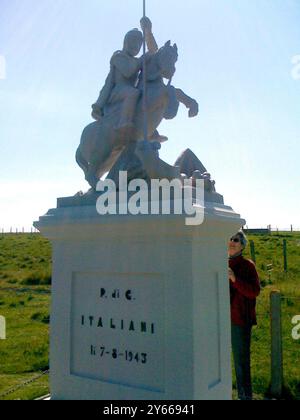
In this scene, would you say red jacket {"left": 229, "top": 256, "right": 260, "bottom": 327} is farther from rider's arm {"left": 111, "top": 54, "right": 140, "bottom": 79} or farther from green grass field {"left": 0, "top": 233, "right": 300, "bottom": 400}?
rider's arm {"left": 111, "top": 54, "right": 140, "bottom": 79}

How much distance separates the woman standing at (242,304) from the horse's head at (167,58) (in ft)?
5.85

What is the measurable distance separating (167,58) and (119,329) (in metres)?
2.30

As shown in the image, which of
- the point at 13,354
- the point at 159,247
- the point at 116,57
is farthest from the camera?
the point at 13,354

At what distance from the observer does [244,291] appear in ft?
13.2

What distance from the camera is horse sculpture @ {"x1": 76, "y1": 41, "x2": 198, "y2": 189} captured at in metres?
3.47

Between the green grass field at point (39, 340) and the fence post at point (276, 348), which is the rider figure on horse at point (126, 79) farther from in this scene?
the green grass field at point (39, 340)

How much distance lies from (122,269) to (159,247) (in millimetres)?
363

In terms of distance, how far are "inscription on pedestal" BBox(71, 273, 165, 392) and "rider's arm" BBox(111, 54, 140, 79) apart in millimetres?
1797

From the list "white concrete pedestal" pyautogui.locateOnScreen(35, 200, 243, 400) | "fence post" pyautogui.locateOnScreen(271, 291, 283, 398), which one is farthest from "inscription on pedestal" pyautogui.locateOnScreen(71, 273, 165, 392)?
"fence post" pyautogui.locateOnScreen(271, 291, 283, 398)

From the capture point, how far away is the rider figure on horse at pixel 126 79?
3.44 meters

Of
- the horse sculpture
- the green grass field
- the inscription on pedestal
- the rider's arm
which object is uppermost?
the rider's arm
